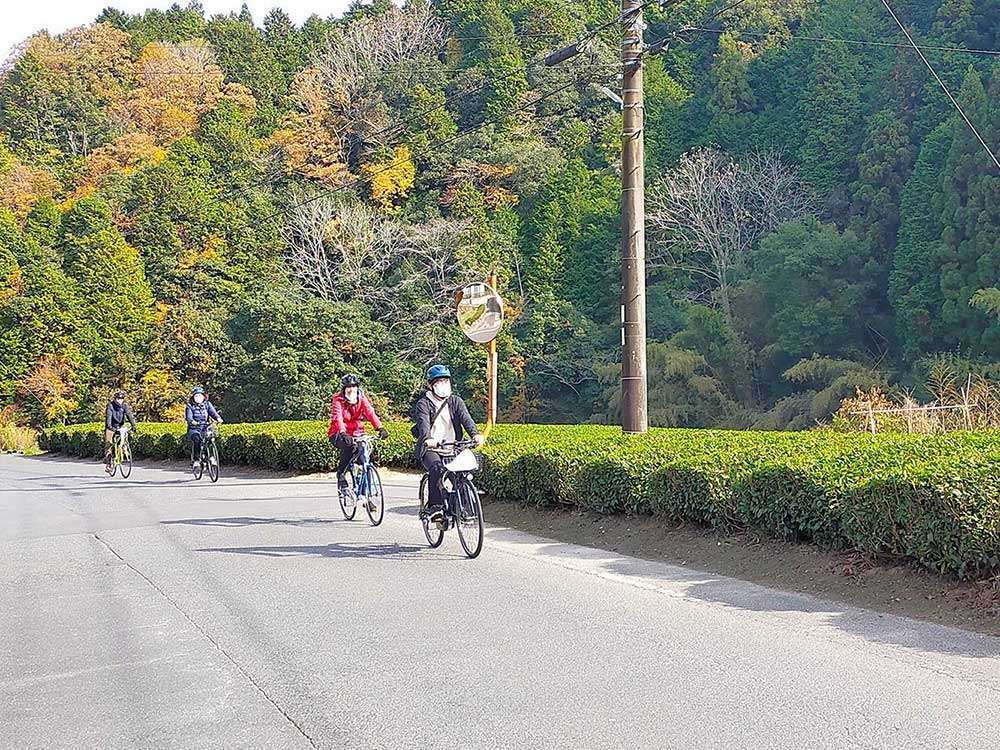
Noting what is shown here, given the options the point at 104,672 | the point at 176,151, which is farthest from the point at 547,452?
the point at 176,151

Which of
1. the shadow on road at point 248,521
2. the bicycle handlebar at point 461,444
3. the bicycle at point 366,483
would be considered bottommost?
the shadow on road at point 248,521

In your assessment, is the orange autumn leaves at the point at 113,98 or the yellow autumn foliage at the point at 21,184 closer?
the yellow autumn foliage at the point at 21,184

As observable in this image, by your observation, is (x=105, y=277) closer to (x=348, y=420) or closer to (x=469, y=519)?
(x=348, y=420)

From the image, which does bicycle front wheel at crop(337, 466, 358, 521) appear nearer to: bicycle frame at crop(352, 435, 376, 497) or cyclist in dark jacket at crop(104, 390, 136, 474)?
bicycle frame at crop(352, 435, 376, 497)

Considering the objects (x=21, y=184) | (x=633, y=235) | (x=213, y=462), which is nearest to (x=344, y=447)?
(x=633, y=235)

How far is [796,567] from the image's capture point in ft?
29.0

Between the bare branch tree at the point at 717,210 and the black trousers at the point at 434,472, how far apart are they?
129 feet

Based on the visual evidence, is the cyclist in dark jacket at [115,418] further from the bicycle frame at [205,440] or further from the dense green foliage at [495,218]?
the dense green foliage at [495,218]

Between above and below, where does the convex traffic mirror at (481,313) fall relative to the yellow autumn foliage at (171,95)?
below

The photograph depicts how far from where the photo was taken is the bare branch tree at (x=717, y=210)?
163 feet

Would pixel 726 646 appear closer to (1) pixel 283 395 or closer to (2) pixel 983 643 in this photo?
(2) pixel 983 643

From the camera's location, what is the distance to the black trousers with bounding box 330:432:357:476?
1344cm

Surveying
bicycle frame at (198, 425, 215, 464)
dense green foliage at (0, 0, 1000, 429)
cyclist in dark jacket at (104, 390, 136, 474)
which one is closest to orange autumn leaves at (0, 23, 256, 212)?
dense green foliage at (0, 0, 1000, 429)

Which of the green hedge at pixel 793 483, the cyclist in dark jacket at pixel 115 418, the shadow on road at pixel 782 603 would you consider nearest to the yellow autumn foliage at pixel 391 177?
the cyclist in dark jacket at pixel 115 418
